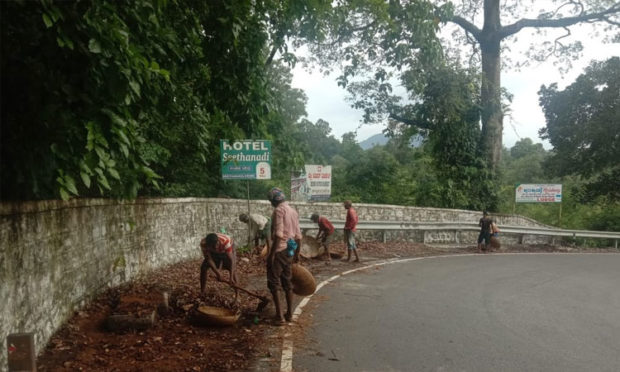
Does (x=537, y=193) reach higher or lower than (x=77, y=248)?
higher

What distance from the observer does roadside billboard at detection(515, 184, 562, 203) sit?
24500 mm

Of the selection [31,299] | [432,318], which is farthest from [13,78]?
[432,318]

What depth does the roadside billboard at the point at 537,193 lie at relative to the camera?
24500mm

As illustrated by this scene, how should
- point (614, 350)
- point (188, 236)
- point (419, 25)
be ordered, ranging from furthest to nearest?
point (188, 236), point (419, 25), point (614, 350)

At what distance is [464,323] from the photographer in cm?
721

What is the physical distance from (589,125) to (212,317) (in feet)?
87.8

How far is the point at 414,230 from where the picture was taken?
66.7 ft

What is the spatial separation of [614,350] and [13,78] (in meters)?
7.04

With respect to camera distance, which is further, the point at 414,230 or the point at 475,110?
the point at 475,110

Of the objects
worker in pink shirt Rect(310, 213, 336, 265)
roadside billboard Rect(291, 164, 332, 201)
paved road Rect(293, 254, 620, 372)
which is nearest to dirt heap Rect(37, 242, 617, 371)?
paved road Rect(293, 254, 620, 372)

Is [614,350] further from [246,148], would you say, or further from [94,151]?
[246,148]

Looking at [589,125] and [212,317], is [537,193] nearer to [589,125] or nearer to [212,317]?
[589,125]

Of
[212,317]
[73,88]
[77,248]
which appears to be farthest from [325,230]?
[73,88]

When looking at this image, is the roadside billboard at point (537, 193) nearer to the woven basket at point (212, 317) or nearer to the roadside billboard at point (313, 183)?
the roadside billboard at point (313, 183)
